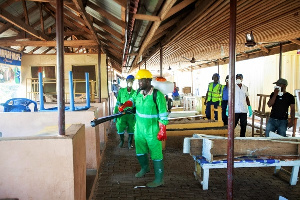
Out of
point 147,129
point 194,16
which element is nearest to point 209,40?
point 194,16

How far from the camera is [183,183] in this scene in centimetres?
453

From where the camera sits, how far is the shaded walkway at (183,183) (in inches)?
159

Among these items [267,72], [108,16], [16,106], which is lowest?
[16,106]

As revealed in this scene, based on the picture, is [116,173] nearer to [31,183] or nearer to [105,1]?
[31,183]

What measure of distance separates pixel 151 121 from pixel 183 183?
1308 millimetres

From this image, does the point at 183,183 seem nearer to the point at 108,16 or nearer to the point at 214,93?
the point at 108,16

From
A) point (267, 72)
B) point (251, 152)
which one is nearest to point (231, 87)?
point (251, 152)

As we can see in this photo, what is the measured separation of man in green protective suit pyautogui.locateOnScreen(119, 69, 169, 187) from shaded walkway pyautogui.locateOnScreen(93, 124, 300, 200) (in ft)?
1.12

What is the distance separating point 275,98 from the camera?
5.99 metres

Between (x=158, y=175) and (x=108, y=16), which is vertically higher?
(x=108, y=16)

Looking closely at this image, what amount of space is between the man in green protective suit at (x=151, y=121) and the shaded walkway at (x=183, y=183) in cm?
34

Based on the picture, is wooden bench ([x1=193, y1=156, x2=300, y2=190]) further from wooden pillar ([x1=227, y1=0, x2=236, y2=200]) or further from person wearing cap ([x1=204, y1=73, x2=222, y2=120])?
person wearing cap ([x1=204, y1=73, x2=222, y2=120])

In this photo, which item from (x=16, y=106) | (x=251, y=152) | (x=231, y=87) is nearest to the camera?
(x=231, y=87)

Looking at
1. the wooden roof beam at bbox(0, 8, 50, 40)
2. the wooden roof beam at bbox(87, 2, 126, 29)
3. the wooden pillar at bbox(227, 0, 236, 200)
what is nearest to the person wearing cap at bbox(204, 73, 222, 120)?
the wooden roof beam at bbox(87, 2, 126, 29)
